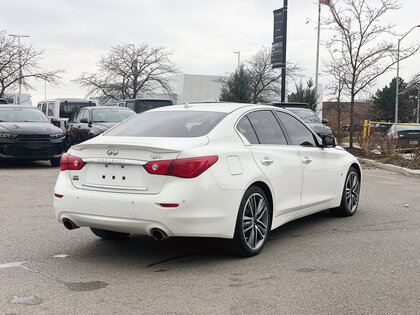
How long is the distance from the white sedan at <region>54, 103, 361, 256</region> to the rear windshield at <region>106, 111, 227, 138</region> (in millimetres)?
11

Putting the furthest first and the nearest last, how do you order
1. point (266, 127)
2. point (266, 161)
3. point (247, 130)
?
point (266, 127) → point (247, 130) → point (266, 161)

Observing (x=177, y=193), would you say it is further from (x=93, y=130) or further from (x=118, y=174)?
(x=93, y=130)

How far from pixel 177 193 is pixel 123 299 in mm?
1040

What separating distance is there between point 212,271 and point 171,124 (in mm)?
1564

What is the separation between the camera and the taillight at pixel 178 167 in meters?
4.88

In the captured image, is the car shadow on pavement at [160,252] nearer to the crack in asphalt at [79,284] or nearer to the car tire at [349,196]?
the crack in asphalt at [79,284]

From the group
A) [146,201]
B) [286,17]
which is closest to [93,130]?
[286,17]

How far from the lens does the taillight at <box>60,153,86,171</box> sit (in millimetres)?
5363

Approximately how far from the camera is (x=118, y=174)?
5.09 meters

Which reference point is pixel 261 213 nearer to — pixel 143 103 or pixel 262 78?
pixel 143 103

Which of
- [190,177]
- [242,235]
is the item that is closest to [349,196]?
[242,235]

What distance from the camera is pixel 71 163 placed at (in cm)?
546

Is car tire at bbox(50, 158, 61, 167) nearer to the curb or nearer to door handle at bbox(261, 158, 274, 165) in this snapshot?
the curb

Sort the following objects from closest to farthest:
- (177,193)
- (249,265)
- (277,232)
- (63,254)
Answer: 1. (177,193)
2. (249,265)
3. (63,254)
4. (277,232)
